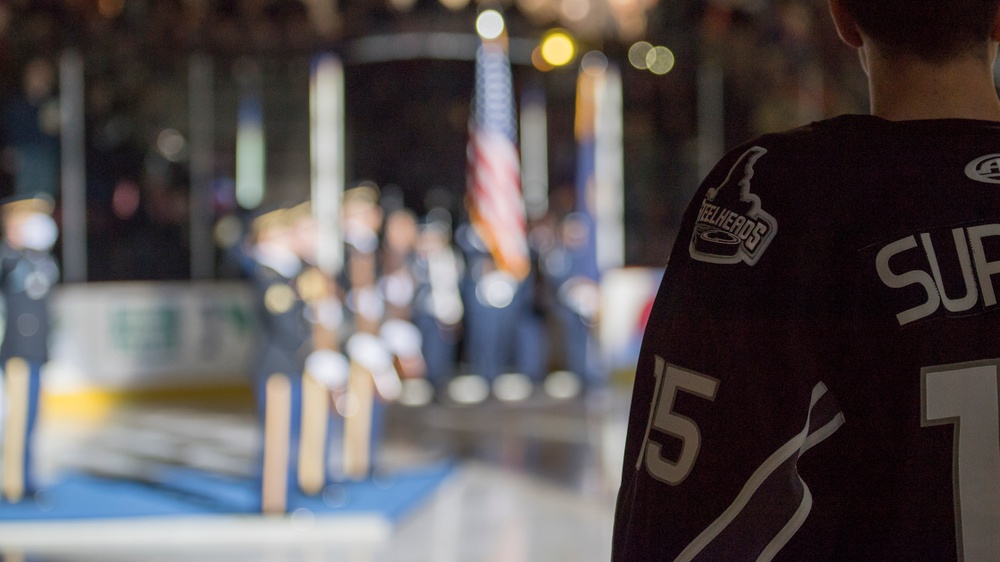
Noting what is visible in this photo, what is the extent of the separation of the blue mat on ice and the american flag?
13.3 feet

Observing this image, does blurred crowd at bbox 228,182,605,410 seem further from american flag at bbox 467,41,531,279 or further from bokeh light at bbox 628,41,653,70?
bokeh light at bbox 628,41,653,70

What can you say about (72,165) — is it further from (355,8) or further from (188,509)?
(188,509)

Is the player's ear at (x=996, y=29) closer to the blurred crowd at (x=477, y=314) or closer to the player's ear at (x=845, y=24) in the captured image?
the player's ear at (x=845, y=24)

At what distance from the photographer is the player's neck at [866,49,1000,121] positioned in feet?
3.38

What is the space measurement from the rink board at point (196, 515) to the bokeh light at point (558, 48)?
20.3 feet

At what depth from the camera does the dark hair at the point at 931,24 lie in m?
1.01

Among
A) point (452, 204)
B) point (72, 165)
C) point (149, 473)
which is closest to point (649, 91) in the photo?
point (452, 204)

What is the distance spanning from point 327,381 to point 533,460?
189 cm

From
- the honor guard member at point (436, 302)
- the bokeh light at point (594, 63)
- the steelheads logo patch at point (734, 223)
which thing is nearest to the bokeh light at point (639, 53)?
the bokeh light at point (594, 63)

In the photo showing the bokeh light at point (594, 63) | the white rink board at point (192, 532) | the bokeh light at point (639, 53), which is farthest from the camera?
the bokeh light at point (639, 53)

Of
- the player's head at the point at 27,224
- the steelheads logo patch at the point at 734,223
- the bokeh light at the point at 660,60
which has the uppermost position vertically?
the bokeh light at the point at 660,60

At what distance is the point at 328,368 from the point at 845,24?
176 inches

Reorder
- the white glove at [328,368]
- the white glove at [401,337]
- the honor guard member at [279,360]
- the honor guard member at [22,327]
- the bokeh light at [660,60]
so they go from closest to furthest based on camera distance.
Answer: the honor guard member at [279,360]
the white glove at [328,368]
the honor guard member at [22,327]
the white glove at [401,337]
the bokeh light at [660,60]

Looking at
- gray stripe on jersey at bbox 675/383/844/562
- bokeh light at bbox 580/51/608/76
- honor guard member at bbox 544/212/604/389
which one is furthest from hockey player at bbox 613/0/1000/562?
bokeh light at bbox 580/51/608/76
